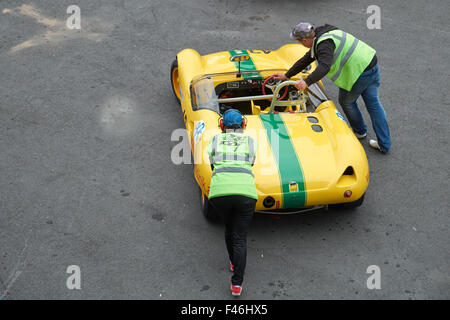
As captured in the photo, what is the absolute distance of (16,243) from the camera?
4555 mm

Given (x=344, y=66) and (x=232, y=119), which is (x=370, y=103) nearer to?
(x=344, y=66)

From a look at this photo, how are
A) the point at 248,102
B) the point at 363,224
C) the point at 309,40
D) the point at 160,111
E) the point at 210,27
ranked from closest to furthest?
the point at 363,224
the point at 309,40
the point at 248,102
the point at 160,111
the point at 210,27

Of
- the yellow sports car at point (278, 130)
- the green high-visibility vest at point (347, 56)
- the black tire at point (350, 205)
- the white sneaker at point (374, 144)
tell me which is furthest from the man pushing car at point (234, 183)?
the white sneaker at point (374, 144)

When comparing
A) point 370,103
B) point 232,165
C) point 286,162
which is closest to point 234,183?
point 232,165

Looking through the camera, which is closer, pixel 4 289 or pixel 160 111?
pixel 4 289

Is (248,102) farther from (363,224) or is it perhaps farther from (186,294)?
(186,294)

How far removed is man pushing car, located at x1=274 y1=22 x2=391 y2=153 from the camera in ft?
16.6

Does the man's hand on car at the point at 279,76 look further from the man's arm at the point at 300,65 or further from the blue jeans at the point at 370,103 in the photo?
the blue jeans at the point at 370,103

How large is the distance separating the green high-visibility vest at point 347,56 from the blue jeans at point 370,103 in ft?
0.43

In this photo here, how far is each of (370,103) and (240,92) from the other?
1511 mm

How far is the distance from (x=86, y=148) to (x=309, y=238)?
2.91 m

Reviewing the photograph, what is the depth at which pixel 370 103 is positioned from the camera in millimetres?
5504

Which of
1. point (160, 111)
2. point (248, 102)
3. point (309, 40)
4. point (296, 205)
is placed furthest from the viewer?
point (160, 111)
